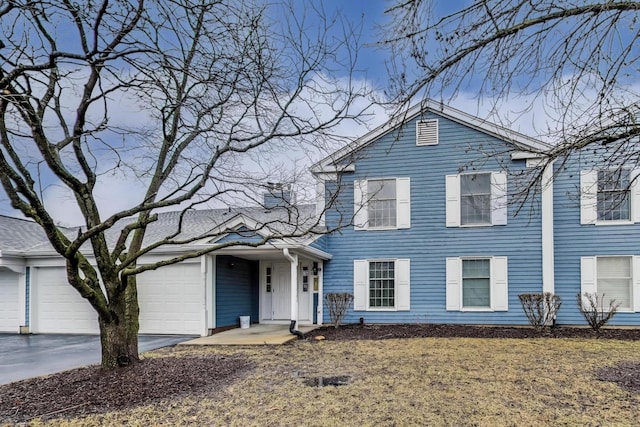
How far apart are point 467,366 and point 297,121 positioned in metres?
4.55

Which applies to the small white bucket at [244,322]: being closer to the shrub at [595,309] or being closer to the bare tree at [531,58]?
the shrub at [595,309]

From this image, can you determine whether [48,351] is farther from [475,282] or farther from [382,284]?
[475,282]

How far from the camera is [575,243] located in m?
12.0

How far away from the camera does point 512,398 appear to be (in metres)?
5.40

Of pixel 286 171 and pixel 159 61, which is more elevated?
pixel 159 61

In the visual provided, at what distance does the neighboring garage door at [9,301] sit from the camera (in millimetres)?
12953

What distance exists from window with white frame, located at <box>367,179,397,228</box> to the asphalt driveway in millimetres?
5778

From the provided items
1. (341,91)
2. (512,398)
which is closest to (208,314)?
(341,91)

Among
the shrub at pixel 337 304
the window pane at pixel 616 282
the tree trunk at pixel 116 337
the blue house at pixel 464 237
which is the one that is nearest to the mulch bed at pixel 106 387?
the tree trunk at pixel 116 337

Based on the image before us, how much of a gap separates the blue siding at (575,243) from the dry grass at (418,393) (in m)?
3.19

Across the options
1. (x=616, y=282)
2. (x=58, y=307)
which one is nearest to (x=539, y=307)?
(x=616, y=282)

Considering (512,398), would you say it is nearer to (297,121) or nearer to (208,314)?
(297,121)

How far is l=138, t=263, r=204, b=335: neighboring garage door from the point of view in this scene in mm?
11742

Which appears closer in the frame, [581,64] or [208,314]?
[581,64]
